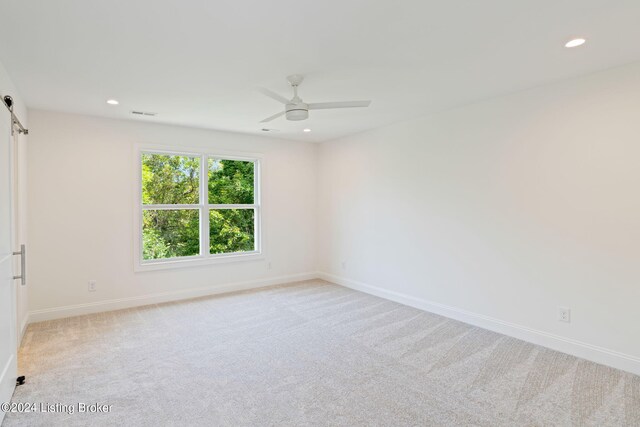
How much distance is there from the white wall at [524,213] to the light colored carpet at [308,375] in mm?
337

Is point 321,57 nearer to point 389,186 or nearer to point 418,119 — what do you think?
point 418,119

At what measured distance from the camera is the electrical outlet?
3.05 metres

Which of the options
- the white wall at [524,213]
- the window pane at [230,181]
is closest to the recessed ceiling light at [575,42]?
the white wall at [524,213]

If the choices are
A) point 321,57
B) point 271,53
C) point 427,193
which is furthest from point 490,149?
point 271,53

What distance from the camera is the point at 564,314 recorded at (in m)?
3.07

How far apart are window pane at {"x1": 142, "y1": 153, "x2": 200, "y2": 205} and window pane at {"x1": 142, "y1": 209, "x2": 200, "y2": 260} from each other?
0.18 metres

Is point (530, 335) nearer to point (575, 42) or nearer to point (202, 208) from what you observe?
point (575, 42)

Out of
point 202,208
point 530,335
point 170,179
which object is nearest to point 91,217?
point 170,179

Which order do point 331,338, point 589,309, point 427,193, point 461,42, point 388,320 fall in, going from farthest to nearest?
point 427,193 < point 388,320 < point 331,338 < point 589,309 < point 461,42

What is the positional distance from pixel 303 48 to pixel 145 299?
3.85m

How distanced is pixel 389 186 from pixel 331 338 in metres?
2.31

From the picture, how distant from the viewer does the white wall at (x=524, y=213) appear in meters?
2.77

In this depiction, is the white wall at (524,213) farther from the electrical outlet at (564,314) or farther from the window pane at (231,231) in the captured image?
the window pane at (231,231)

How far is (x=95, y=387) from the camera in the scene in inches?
97.7
